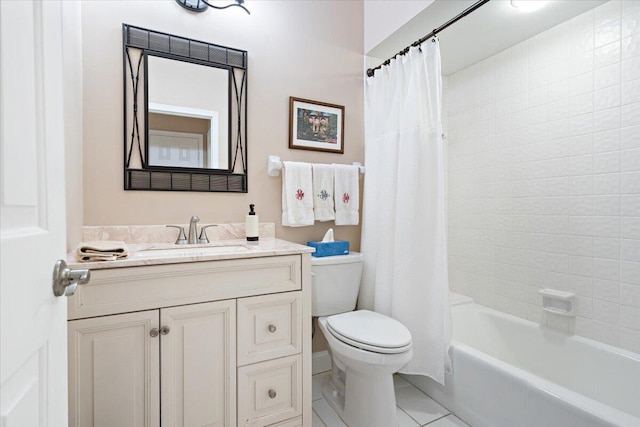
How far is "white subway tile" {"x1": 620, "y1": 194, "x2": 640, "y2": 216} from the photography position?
1550mm

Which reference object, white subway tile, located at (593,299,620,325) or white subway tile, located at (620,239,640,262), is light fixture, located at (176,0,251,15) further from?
white subway tile, located at (593,299,620,325)

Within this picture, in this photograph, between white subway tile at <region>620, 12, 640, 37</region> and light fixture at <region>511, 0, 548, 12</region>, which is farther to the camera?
light fixture at <region>511, 0, 548, 12</region>

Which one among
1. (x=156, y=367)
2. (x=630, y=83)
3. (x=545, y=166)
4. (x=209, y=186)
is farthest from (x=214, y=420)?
(x=630, y=83)

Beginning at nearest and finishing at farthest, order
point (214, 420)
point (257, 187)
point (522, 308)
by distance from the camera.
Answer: point (214, 420), point (257, 187), point (522, 308)

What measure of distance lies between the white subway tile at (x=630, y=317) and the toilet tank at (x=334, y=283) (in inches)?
52.9

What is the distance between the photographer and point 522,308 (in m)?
2.05

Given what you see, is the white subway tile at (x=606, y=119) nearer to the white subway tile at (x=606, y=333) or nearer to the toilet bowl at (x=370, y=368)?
the white subway tile at (x=606, y=333)

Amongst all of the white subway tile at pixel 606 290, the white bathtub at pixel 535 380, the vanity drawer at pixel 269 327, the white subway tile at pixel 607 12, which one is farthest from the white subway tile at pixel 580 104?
the vanity drawer at pixel 269 327

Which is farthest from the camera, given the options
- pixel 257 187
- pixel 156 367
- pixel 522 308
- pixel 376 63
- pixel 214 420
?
pixel 376 63

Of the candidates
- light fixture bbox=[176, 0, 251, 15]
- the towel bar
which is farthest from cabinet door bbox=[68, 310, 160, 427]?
light fixture bbox=[176, 0, 251, 15]

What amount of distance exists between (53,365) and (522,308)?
236 centimetres

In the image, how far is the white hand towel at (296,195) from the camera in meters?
1.90

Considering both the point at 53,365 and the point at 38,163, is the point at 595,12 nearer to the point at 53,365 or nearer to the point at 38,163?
the point at 38,163

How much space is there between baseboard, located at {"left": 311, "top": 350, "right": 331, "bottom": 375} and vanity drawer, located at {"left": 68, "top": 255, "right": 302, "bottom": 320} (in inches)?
35.3
